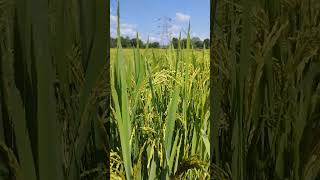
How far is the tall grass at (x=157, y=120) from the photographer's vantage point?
117cm

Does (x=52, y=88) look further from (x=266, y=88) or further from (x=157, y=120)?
(x=157, y=120)

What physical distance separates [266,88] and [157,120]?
2.02 ft

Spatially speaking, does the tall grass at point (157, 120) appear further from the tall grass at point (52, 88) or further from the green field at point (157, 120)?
the tall grass at point (52, 88)

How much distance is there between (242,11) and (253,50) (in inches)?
3.2

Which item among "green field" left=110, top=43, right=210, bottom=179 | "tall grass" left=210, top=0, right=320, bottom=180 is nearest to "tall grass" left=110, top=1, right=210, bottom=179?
"green field" left=110, top=43, right=210, bottom=179

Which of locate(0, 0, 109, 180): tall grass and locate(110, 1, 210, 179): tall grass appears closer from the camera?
locate(0, 0, 109, 180): tall grass

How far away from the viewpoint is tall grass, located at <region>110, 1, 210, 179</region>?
3.84 feet

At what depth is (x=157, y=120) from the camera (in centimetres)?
142

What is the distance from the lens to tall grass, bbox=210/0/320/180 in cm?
84

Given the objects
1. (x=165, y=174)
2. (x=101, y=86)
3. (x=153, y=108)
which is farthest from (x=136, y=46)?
(x=101, y=86)

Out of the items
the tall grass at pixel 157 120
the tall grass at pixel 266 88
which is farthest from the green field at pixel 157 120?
the tall grass at pixel 266 88

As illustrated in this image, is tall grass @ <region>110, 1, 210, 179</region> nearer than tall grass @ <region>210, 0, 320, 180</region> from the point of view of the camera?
No

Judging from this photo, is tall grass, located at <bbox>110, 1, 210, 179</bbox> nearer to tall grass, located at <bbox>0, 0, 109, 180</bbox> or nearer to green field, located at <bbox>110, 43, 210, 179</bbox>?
green field, located at <bbox>110, 43, 210, 179</bbox>

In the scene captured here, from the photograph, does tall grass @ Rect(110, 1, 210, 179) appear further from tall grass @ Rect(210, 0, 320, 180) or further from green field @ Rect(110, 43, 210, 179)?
tall grass @ Rect(210, 0, 320, 180)
